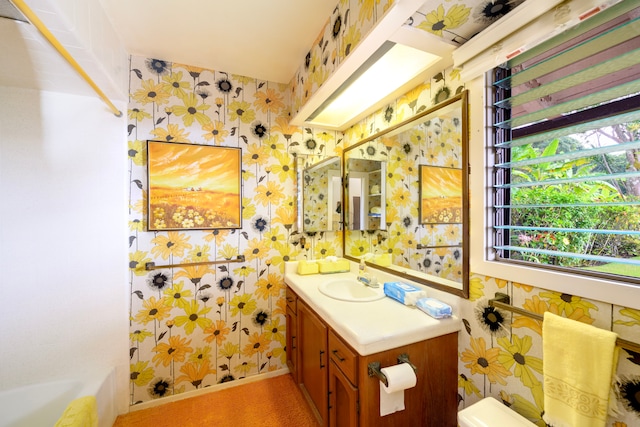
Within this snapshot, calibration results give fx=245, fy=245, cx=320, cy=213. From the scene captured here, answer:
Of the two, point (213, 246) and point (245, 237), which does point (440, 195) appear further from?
point (213, 246)

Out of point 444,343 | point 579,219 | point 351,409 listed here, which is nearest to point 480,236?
point 579,219

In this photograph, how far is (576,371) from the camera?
29.9 inches

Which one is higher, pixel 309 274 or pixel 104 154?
pixel 104 154

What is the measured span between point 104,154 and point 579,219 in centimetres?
260

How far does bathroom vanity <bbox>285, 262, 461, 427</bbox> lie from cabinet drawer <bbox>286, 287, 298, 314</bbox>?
1.30ft

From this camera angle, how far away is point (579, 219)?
0.90 m

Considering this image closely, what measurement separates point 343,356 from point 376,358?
0.62 ft

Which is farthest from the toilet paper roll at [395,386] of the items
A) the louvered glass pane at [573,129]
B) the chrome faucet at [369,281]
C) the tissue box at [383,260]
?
the louvered glass pane at [573,129]

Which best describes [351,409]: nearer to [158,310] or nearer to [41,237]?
[158,310]

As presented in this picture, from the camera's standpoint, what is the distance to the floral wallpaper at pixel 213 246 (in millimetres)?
1786

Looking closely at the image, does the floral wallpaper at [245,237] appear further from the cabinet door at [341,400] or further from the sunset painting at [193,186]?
Result: the cabinet door at [341,400]

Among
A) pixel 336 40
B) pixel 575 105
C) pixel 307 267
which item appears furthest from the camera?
pixel 307 267

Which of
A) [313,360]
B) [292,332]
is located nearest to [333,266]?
[292,332]

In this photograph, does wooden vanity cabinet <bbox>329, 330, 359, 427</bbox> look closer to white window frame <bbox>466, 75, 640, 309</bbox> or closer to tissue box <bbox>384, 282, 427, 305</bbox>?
tissue box <bbox>384, 282, 427, 305</bbox>
